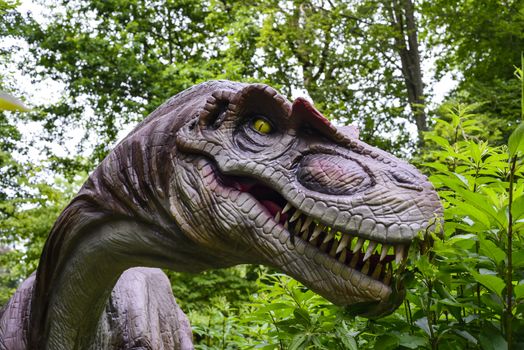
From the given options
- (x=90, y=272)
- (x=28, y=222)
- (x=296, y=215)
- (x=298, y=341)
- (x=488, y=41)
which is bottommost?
(x=28, y=222)

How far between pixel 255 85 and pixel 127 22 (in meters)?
12.0

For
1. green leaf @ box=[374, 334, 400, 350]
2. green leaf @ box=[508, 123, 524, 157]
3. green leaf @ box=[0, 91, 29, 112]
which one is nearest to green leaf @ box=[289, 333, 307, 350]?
green leaf @ box=[374, 334, 400, 350]

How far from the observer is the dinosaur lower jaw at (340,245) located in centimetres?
117

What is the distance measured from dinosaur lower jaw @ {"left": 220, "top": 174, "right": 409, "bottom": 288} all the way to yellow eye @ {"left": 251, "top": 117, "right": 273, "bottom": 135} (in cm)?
15

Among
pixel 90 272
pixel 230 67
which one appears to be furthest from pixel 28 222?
pixel 90 272

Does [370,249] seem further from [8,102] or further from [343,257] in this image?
[8,102]

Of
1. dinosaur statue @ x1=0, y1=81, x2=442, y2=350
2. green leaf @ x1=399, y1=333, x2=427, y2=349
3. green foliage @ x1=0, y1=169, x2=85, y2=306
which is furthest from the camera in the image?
green foliage @ x1=0, y1=169, x2=85, y2=306

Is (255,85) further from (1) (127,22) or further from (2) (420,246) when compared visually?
(1) (127,22)

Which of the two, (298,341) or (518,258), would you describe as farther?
(298,341)

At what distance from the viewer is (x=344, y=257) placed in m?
1.22

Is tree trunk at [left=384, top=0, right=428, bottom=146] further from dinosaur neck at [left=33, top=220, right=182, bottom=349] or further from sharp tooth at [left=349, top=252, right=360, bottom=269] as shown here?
sharp tooth at [left=349, top=252, right=360, bottom=269]

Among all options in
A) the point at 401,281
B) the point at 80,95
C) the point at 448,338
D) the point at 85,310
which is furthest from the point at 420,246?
the point at 80,95

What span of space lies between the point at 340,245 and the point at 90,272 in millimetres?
737

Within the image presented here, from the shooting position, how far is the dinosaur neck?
1.52m
